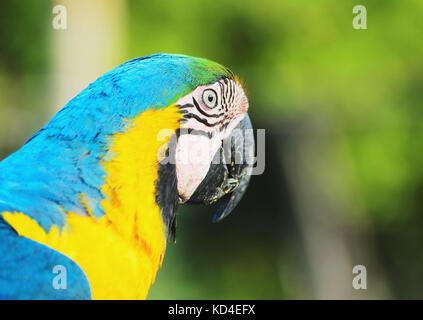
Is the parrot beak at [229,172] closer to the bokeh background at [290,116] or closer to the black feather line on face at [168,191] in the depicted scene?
the black feather line on face at [168,191]

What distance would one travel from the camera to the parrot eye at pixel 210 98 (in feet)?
4.99

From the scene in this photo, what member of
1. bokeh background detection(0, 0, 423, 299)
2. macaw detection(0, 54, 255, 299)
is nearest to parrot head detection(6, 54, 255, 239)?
macaw detection(0, 54, 255, 299)

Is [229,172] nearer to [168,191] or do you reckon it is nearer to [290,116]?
[168,191]

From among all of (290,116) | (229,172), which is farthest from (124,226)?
(290,116)

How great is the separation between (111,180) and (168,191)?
191mm

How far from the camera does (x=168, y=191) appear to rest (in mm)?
1432

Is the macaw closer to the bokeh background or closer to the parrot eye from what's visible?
the parrot eye

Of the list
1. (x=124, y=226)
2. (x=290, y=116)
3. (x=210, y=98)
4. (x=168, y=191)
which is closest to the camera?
(x=124, y=226)

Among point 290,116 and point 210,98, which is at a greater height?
point 210,98

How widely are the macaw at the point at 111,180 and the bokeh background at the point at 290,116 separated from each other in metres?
2.48

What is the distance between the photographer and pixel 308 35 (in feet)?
13.3

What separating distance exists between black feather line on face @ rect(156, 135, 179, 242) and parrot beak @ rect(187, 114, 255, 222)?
107 millimetres

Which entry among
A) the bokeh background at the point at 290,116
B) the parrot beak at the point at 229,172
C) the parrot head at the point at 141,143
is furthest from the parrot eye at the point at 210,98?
the bokeh background at the point at 290,116
